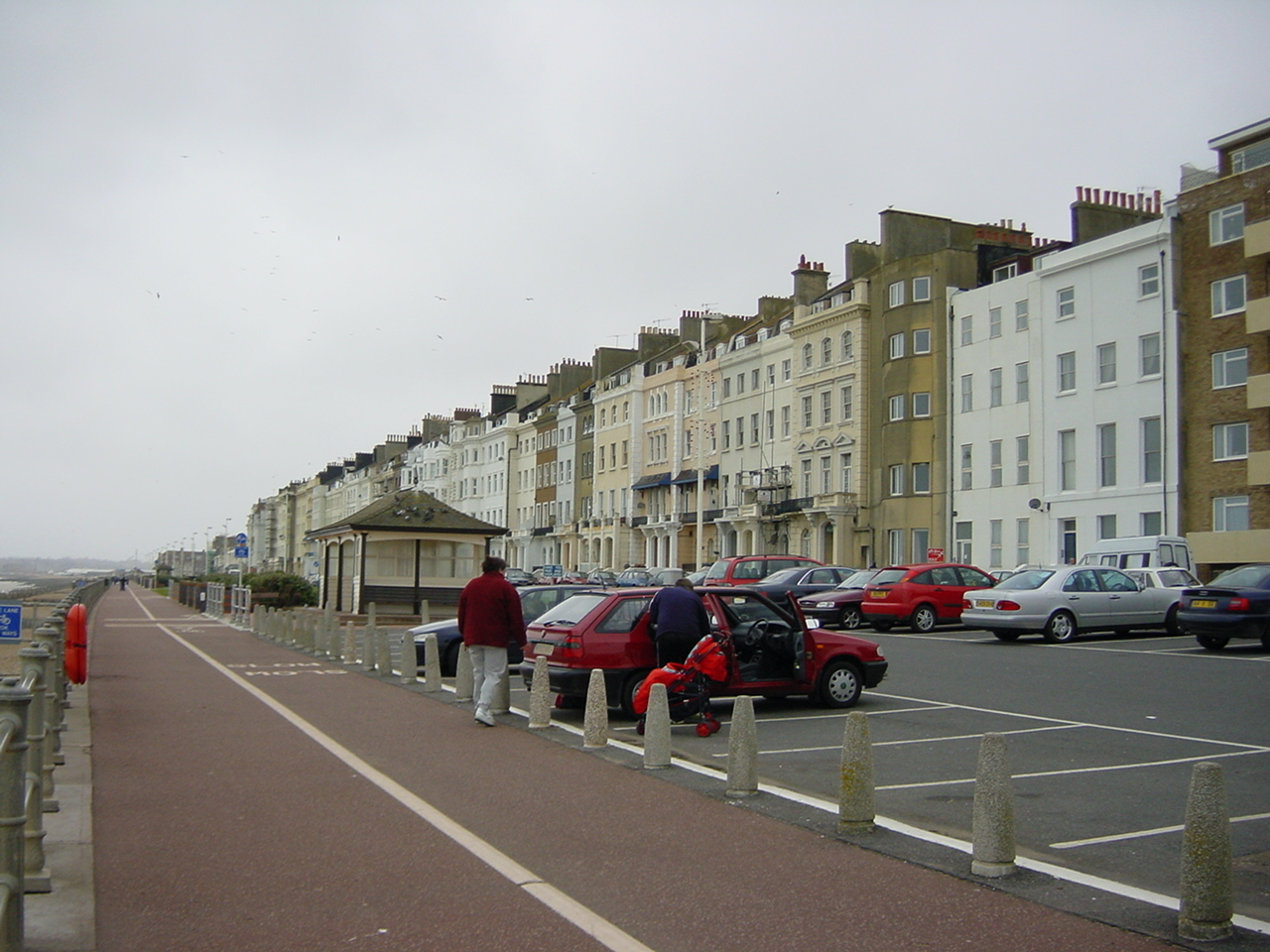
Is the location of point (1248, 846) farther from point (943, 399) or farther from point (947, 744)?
point (943, 399)


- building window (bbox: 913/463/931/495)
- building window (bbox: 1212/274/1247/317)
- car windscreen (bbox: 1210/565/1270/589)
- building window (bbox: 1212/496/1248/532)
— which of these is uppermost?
building window (bbox: 1212/274/1247/317)

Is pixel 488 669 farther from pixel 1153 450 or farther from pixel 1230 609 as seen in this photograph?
pixel 1153 450

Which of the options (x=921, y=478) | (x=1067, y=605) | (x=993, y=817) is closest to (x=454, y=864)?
(x=993, y=817)

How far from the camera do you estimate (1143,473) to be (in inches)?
1647

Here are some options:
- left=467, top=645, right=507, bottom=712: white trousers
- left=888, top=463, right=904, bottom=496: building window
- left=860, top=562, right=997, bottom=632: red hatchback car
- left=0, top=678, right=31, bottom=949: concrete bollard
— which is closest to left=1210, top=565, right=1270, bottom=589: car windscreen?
left=860, top=562, right=997, bottom=632: red hatchback car

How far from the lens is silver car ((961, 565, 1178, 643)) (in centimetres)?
2538

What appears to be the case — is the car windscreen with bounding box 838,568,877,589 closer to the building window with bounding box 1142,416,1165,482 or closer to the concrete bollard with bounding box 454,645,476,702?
the building window with bounding box 1142,416,1165,482

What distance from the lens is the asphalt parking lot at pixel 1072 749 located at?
798 cm

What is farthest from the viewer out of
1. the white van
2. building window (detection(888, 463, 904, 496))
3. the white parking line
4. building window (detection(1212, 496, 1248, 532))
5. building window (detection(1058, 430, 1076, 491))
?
building window (detection(888, 463, 904, 496))

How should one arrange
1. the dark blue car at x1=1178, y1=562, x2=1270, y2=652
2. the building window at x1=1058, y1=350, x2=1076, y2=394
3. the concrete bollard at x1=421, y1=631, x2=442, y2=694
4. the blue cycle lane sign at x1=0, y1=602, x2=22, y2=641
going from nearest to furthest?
the blue cycle lane sign at x1=0, y1=602, x2=22, y2=641, the concrete bollard at x1=421, y1=631, x2=442, y2=694, the dark blue car at x1=1178, y1=562, x2=1270, y2=652, the building window at x1=1058, y1=350, x2=1076, y2=394

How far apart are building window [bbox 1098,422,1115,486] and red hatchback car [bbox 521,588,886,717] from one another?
103 ft

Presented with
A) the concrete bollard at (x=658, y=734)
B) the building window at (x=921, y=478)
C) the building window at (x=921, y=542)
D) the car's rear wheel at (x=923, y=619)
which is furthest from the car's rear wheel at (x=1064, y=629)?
the building window at (x=921, y=478)

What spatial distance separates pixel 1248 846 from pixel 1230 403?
116ft

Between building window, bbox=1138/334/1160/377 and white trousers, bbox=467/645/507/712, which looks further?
building window, bbox=1138/334/1160/377
